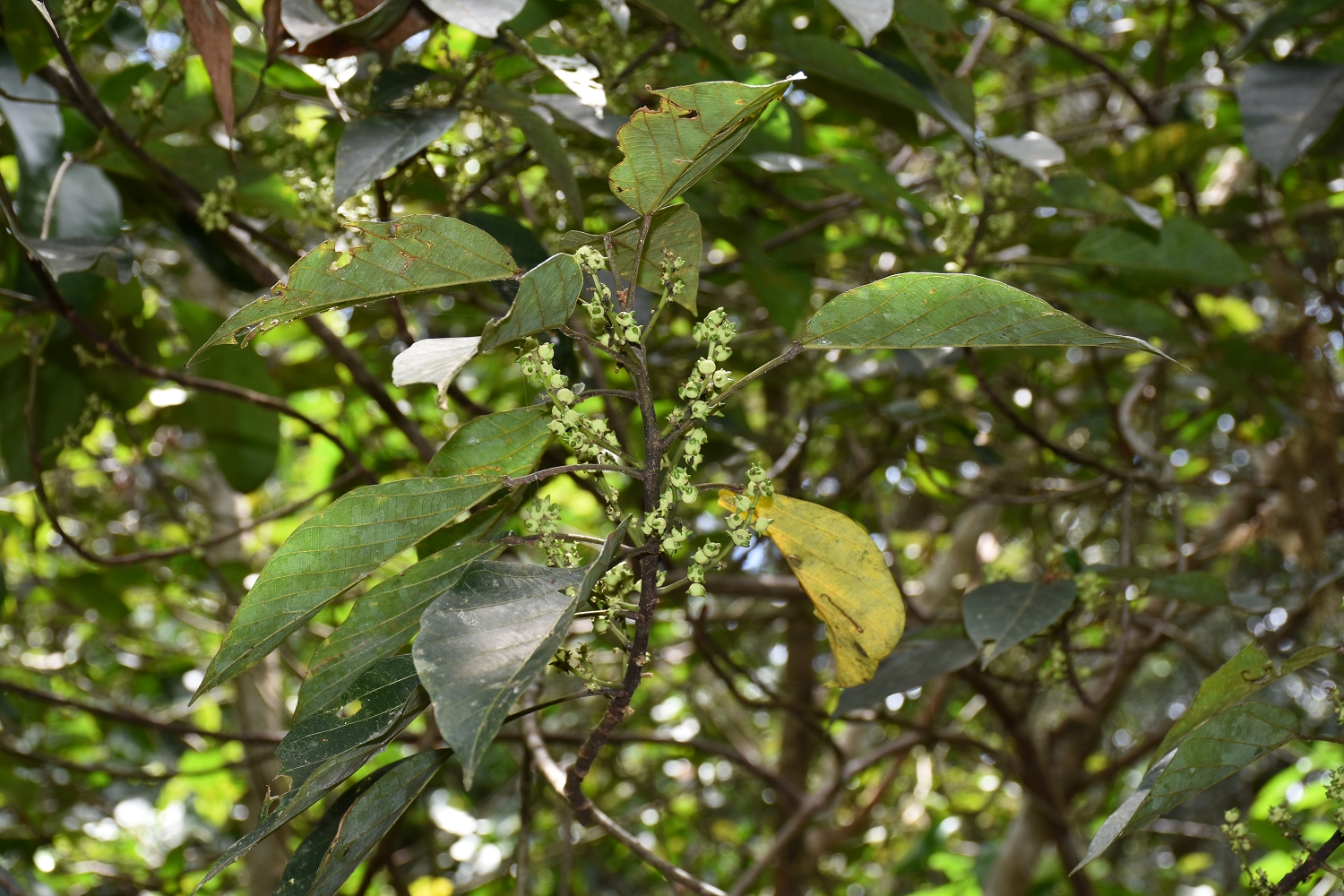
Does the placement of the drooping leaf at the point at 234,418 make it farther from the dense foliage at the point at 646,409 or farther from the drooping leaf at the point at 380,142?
the drooping leaf at the point at 380,142

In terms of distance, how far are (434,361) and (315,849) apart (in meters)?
0.35

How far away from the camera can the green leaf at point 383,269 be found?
1.98 ft

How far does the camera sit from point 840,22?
1.61 m

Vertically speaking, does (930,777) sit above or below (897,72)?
below

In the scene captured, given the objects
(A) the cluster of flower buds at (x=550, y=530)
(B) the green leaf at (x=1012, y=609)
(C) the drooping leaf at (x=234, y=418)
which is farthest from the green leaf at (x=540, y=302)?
(C) the drooping leaf at (x=234, y=418)

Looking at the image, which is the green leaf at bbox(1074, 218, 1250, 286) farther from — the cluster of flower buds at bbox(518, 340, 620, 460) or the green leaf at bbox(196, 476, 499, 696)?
the green leaf at bbox(196, 476, 499, 696)

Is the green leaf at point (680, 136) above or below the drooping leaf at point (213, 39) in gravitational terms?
above

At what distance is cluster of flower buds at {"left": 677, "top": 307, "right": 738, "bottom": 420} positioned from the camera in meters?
0.62

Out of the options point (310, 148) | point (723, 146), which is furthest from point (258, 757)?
point (723, 146)

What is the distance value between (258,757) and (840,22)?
1632 millimetres

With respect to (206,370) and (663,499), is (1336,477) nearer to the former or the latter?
(663,499)

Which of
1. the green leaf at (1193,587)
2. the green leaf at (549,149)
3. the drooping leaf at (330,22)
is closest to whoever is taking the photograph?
the drooping leaf at (330,22)

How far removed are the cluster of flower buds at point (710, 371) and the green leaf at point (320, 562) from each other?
0.19 meters

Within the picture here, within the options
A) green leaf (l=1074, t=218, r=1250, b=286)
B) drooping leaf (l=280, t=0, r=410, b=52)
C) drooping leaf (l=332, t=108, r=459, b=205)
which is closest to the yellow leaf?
drooping leaf (l=332, t=108, r=459, b=205)
